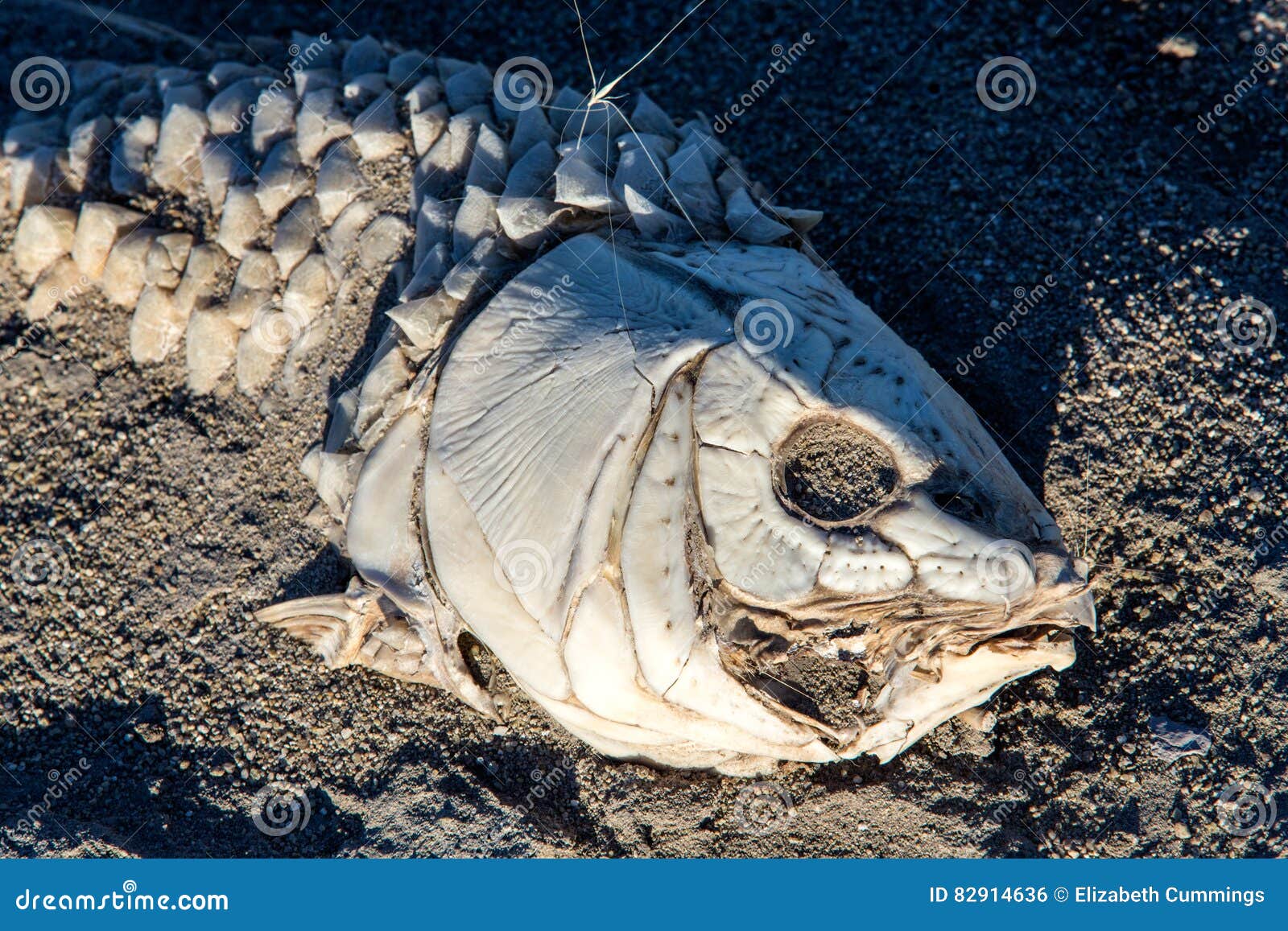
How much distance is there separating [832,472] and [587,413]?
72 cm

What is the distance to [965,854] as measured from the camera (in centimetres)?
327

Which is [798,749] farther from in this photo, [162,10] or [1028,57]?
[162,10]

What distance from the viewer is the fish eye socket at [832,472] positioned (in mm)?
2723

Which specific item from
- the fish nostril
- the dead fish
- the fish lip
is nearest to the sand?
the dead fish

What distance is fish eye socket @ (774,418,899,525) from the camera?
8.93ft

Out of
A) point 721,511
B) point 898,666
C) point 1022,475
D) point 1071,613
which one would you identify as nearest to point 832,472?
point 721,511

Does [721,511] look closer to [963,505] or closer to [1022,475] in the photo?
[963,505]

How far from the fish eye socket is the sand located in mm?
1068

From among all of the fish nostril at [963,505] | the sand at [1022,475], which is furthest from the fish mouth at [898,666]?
the sand at [1022,475]

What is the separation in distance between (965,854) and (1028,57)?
3.27 metres

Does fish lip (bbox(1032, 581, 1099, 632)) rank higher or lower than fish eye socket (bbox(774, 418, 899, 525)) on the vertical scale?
higher

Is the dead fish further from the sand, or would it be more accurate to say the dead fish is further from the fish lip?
the sand

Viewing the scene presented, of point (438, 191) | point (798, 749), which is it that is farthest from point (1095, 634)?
point (438, 191)

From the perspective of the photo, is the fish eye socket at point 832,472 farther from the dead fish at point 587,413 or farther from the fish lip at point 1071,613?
the fish lip at point 1071,613
